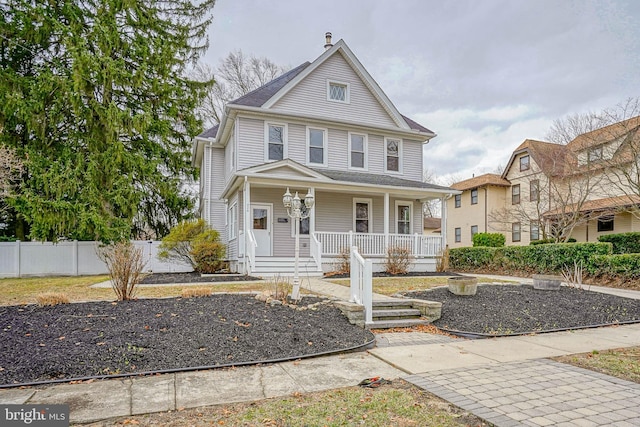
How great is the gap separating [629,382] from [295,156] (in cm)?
1315

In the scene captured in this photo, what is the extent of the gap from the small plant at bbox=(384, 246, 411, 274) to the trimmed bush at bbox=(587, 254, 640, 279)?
19.9ft

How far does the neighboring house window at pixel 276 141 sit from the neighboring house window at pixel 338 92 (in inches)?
106

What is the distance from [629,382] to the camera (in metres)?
4.01

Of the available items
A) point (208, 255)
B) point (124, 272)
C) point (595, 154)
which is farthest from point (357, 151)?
point (124, 272)

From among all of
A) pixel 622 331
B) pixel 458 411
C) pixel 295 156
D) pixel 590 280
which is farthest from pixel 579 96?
pixel 458 411

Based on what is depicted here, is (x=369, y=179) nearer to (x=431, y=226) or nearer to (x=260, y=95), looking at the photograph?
(x=260, y=95)

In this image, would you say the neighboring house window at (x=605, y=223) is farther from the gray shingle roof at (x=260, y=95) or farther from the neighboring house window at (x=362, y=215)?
the gray shingle roof at (x=260, y=95)

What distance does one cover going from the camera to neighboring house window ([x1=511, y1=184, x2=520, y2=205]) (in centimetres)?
2639

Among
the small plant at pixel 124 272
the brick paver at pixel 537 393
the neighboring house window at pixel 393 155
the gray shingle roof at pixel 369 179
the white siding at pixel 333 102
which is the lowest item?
the brick paver at pixel 537 393

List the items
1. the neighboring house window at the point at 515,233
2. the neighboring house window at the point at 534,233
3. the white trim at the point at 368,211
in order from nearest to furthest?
the white trim at the point at 368,211 → the neighboring house window at the point at 534,233 → the neighboring house window at the point at 515,233

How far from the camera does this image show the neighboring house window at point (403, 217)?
56.7ft

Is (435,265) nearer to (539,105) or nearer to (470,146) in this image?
(539,105)

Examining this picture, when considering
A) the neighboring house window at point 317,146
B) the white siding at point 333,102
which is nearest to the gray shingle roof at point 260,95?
the white siding at point 333,102

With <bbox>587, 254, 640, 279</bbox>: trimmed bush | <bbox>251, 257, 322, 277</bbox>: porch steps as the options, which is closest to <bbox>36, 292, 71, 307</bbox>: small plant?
<bbox>251, 257, 322, 277</bbox>: porch steps
